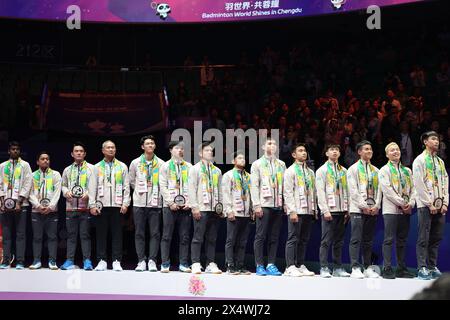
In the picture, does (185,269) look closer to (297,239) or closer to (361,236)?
(297,239)

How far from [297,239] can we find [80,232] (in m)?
2.69

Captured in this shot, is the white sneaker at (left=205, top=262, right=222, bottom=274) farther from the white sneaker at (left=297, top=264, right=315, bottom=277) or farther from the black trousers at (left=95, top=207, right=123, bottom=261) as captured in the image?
the black trousers at (left=95, top=207, right=123, bottom=261)

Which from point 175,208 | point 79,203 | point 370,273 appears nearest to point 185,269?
point 175,208

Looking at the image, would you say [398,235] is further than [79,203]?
No

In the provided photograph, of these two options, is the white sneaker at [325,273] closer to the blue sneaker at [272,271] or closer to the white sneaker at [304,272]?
the white sneaker at [304,272]

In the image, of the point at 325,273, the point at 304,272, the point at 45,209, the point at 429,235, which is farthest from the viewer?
the point at 45,209

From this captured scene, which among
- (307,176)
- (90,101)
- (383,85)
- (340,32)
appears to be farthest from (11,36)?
(307,176)

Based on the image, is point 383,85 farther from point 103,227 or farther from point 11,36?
point 11,36

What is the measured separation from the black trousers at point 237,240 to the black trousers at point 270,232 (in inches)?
6.9

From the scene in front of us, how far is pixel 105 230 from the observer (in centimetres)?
927

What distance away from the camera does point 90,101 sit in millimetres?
14062

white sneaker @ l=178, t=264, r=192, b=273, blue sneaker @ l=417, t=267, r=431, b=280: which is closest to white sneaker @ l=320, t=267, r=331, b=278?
blue sneaker @ l=417, t=267, r=431, b=280

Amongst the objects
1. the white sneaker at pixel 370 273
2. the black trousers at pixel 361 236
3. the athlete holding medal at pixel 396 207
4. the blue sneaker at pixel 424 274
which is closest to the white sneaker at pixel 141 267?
the black trousers at pixel 361 236

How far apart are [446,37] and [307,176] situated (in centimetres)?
641
